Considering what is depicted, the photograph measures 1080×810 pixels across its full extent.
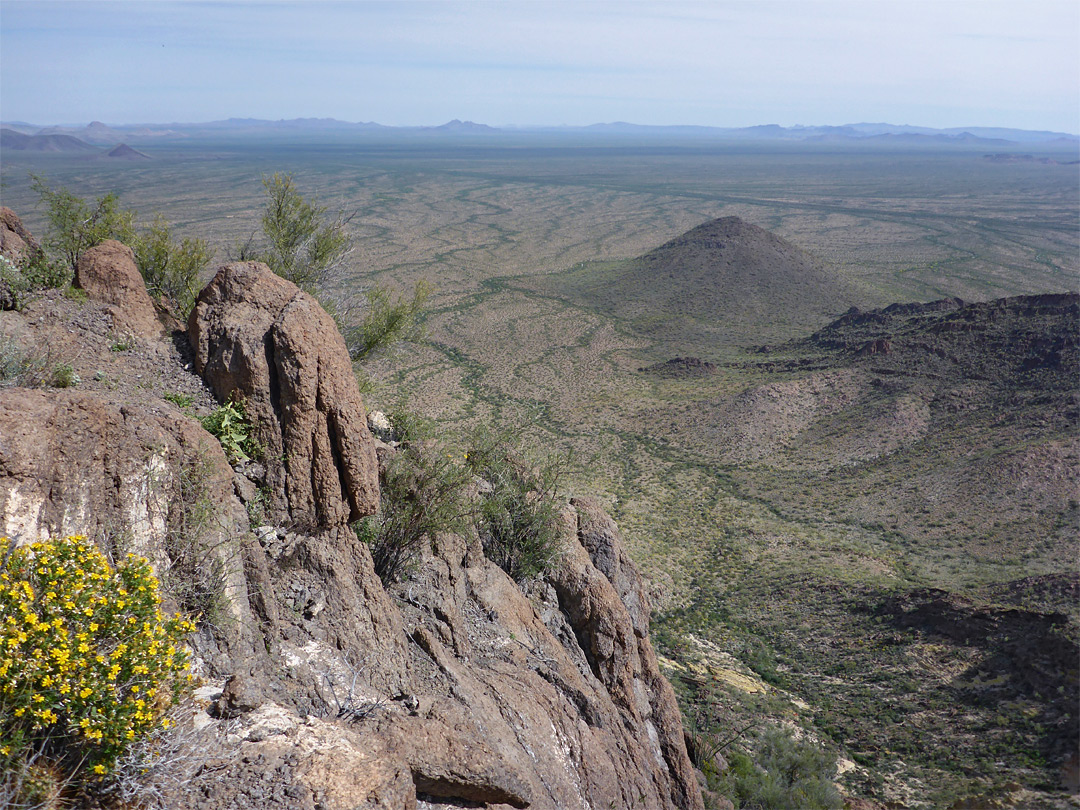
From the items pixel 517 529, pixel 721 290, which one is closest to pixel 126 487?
pixel 517 529

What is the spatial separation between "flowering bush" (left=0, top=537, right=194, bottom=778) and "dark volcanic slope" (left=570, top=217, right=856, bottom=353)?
1861 inches

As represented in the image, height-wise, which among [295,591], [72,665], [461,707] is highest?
[72,665]

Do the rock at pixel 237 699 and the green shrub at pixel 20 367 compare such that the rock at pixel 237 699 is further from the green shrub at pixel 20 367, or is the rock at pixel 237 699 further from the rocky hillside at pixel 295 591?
the green shrub at pixel 20 367

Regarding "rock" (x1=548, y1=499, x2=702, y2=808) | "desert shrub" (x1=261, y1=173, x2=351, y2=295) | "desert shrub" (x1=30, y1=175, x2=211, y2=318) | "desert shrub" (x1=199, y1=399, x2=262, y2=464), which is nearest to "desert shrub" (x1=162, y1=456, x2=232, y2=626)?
"desert shrub" (x1=199, y1=399, x2=262, y2=464)

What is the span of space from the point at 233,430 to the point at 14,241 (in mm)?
5636

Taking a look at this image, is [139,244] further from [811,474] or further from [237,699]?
[811,474]

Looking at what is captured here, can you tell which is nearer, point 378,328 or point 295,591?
point 295,591

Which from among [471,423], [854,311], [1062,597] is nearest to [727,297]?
[854,311]

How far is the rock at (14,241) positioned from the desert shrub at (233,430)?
406 cm

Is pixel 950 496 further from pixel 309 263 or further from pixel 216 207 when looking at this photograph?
pixel 216 207

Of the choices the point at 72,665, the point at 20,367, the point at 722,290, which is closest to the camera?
the point at 72,665

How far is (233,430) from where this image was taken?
6.80 meters

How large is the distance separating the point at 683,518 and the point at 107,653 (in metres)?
22.7

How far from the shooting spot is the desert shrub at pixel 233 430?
670 centimetres
